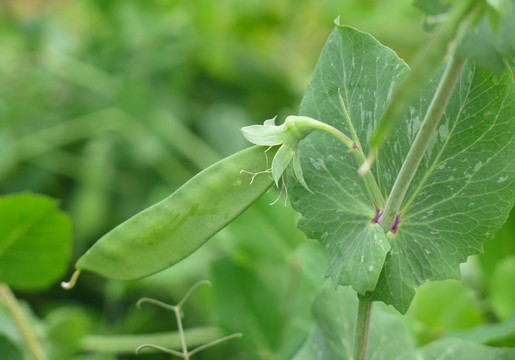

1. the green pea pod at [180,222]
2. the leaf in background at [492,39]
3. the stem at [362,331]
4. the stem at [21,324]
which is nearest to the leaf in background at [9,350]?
the stem at [21,324]

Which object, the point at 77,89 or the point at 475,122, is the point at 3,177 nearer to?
the point at 77,89

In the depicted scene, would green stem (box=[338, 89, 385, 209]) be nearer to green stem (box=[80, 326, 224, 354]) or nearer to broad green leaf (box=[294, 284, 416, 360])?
broad green leaf (box=[294, 284, 416, 360])

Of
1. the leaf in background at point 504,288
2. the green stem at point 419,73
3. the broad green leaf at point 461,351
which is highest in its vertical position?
the green stem at point 419,73

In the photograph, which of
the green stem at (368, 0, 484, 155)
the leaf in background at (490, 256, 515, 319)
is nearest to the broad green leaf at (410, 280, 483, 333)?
the leaf in background at (490, 256, 515, 319)

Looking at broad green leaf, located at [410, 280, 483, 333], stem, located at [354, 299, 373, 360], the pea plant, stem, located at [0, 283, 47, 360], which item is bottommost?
stem, located at [0, 283, 47, 360]

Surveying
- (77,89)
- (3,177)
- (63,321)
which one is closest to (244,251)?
(63,321)

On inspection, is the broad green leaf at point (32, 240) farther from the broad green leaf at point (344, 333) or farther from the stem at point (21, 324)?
the broad green leaf at point (344, 333)
